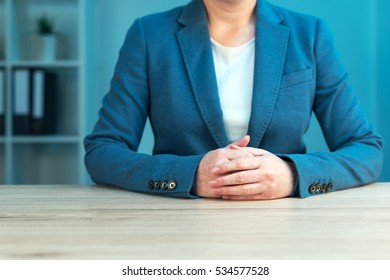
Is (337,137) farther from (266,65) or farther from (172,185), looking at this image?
(172,185)

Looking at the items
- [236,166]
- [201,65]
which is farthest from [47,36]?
[236,166]

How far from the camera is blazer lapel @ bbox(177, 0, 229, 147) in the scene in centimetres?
167

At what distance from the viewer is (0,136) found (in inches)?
145

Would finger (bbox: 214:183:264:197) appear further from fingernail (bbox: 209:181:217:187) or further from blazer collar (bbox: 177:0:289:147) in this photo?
→ blazer collar (bbox: 177:0:289:147)

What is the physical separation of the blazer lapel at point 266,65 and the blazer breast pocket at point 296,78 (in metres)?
0.02

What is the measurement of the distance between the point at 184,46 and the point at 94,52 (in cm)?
222

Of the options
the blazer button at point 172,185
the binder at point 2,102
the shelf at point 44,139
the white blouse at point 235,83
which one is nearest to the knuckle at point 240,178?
the blazer button at point 172,185

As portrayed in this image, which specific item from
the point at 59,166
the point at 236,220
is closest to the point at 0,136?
the point at 59,166

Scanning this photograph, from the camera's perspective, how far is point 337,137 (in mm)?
1722

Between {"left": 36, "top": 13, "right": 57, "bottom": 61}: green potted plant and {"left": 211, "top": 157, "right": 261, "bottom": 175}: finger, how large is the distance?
268 centimetres

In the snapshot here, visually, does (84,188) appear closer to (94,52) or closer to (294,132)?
(294,132)

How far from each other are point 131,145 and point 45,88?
2124mm

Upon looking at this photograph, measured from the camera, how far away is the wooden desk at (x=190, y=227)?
2.55 ft

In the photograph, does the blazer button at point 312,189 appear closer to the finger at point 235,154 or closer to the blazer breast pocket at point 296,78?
the finger at point 235,154
